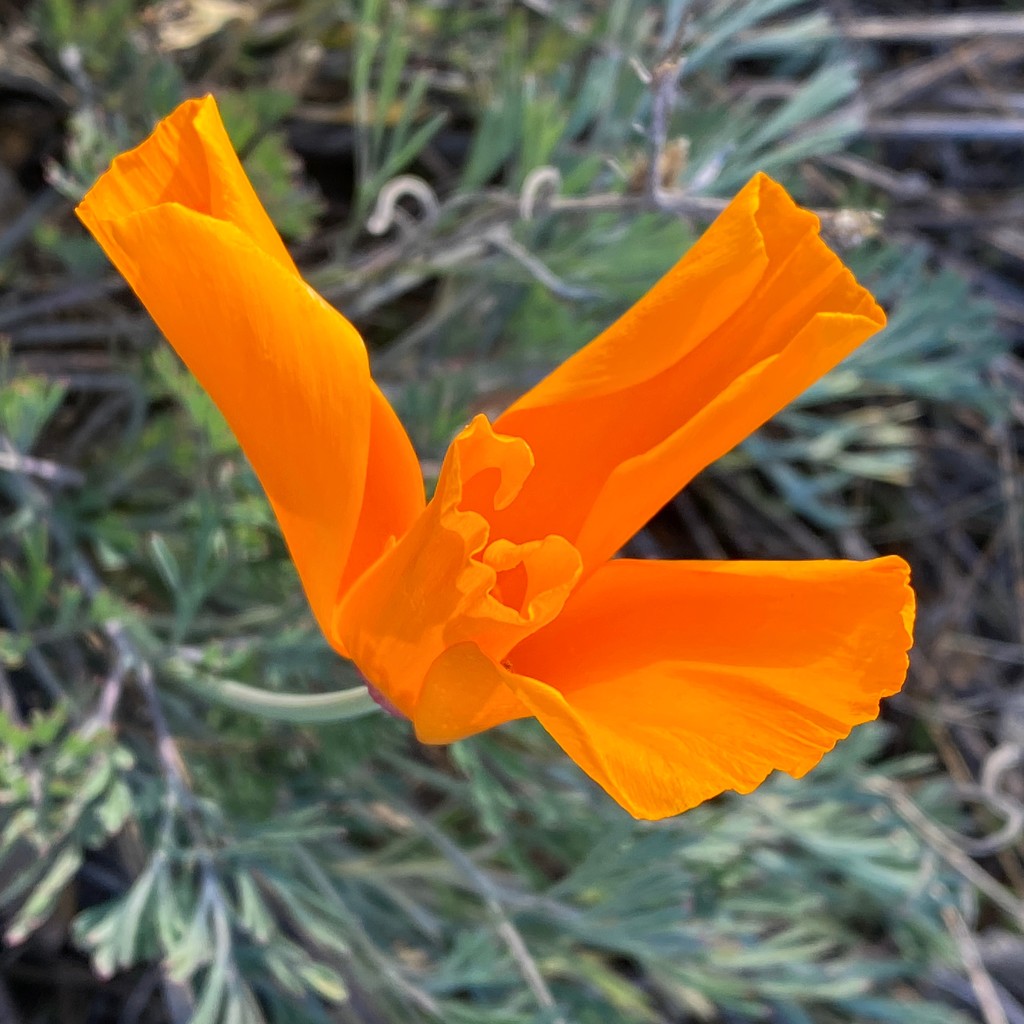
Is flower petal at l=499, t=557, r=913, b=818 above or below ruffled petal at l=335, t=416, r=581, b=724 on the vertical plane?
below

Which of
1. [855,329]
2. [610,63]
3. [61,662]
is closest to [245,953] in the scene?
[61,662]

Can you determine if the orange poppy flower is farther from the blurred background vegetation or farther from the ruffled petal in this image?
the blurred background vegetation

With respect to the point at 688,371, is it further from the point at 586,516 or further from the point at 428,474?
the point at 428,474

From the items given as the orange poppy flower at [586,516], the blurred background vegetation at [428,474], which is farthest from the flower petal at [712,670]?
the blurred background vegetation at [428,474]

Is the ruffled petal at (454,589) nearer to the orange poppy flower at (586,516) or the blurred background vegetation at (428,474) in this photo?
the orange poppy flower at (586,516)

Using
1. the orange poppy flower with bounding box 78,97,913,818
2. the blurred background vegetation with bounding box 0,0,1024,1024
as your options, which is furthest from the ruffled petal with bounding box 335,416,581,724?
the blurred background vegetation with bounding box 0,0,1024,1024

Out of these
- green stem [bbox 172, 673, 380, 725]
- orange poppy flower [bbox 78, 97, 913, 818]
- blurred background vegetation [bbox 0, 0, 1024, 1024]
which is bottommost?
blurred background vegetation [bbox 0, 0, 1024, 1024]
